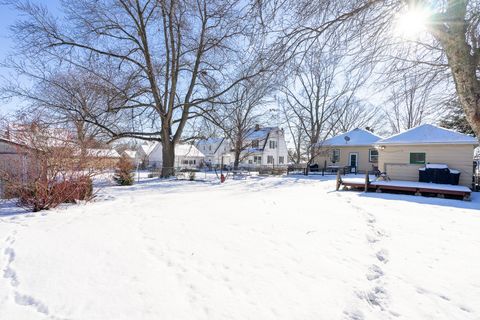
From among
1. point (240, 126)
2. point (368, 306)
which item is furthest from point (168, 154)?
point (368, 306)

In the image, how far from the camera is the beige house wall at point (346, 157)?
24.5 meters

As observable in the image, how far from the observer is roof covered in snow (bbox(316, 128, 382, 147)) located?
24516 millimetres

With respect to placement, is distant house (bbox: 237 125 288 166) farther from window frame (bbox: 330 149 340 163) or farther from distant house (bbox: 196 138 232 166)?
window frame (bbox: 330 149 340 163)

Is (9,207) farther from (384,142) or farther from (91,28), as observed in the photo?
(384,142)

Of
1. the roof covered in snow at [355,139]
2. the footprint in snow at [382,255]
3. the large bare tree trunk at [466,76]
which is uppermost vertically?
the roof covered in snow at [355,139]

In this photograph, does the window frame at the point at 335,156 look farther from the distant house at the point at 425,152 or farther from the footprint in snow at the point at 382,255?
the footprint in snow at the point at 382,255

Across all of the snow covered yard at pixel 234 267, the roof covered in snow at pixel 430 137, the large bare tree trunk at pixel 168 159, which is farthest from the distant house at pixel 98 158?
the roof covered in snow at pixel 430 137

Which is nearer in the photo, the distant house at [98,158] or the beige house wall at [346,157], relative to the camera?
the distant house at [98,158]

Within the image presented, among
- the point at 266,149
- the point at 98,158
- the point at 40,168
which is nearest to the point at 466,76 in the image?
the point at 40,168

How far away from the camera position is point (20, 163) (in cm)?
695

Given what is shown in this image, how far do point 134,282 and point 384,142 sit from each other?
50.8ft

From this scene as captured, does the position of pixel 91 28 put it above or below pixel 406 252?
above

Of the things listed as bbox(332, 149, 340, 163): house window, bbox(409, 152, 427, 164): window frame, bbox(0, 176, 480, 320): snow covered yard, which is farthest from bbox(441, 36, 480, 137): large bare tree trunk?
bbox(332, 149, 340, 163): house window

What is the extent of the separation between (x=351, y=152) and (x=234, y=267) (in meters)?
24.7
